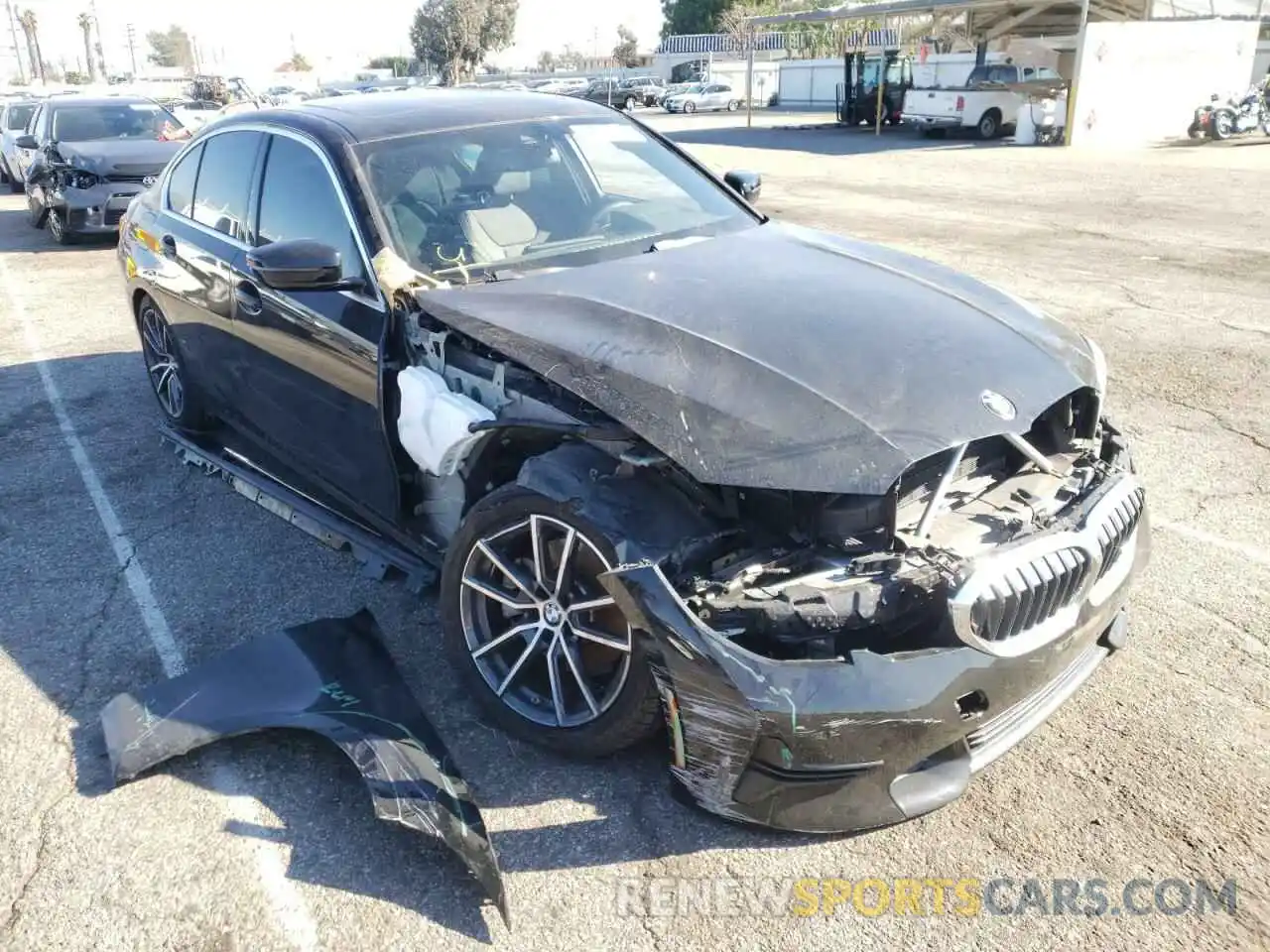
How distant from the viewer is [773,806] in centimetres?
253

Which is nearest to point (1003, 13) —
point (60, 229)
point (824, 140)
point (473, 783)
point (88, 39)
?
point (824, 140)

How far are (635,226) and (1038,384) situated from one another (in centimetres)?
179

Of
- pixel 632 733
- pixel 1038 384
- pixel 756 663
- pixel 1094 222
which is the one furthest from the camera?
pixel 1094 222

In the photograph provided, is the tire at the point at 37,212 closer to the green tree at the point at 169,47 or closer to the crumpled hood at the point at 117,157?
the crumpled hood at the point at 117,157

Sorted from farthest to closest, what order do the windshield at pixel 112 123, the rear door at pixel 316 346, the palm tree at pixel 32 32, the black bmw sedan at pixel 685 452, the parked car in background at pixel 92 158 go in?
the palm tree at pixel 32 32
the windshield at pixel 112 123
the parked car in background at pixel 92 158
the rear door at pixel 316 346
the black bmw sedan at pixel 685 452

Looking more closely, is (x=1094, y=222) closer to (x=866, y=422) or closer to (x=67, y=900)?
(x=866, y=422)

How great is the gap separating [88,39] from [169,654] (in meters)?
128

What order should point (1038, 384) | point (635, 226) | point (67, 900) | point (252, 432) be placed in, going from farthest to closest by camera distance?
1. point (252, 432)
2. point (635, 226)
3. point (1038, 384)
4. point (67, 900)

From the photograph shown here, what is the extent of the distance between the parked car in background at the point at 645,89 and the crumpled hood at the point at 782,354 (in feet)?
163

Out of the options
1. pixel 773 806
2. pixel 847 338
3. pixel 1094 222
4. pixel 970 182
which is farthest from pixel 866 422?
pixel 970 182

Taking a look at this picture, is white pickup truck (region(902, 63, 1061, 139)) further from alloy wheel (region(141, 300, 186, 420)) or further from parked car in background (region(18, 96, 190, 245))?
alloy wheel (region(141, 300, 186, 420))

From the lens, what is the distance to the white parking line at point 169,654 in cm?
254

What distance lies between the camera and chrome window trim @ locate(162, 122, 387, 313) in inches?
139

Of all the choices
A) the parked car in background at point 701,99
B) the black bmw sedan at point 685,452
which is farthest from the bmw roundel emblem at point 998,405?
the parked car in background at point 701,99
